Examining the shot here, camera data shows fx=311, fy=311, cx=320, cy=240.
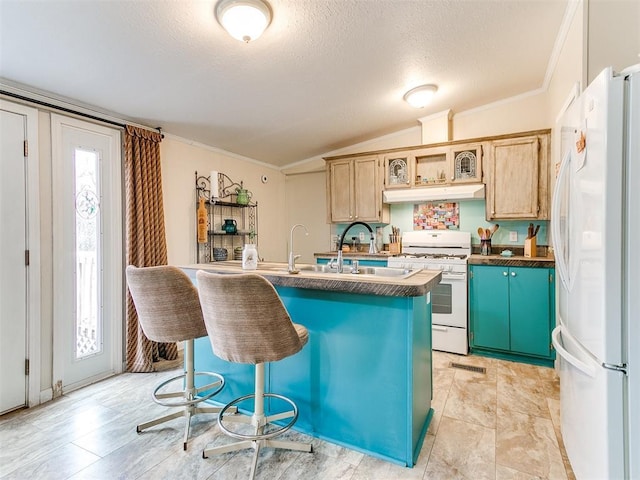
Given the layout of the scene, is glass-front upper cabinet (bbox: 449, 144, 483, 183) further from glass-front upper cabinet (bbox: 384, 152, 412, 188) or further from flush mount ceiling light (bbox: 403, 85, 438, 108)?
flush mount ceiling light (bbox: 403, 85, 438, 108)

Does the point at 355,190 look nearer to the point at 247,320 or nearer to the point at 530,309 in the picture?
the point at 530,309

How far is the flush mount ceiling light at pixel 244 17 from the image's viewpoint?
169 cm

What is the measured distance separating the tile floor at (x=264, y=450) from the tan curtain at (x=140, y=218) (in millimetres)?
435

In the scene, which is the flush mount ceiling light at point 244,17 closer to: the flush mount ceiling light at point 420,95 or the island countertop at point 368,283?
the island countertop at point 368,283

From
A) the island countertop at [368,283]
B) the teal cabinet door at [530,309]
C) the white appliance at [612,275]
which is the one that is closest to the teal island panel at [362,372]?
the island countertop at [368,283]

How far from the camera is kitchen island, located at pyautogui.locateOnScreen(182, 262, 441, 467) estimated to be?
1.66 metres

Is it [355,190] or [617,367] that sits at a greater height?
[355,190]

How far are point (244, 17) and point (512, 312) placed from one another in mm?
3327

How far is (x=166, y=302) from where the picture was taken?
1.82 metres

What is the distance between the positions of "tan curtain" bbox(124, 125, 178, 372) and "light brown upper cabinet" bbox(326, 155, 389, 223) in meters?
2.24

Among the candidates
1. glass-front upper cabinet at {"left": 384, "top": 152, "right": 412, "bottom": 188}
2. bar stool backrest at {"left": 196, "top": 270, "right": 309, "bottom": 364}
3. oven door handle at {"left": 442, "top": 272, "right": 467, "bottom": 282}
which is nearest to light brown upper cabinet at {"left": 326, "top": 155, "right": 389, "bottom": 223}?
glass-front upper cabinet at {"left": 384, "top": 152, "right": 412, "bottom": 188}

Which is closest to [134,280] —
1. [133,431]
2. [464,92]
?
[133,431]

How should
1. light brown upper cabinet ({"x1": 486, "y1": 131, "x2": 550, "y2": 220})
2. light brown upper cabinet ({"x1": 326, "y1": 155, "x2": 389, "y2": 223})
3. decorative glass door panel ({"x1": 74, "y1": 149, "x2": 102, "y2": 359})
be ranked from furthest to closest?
1. light brown upper cabinet ({"x1": 326, "y1": 155, "x2": 389, "y2": 223})
2. light brown upper cabinet ({"x1": 486, "y1": 131, "x2": 550, "y2": 220})
3. decorative glass door panel ({"x1": 74, "y1": 149, "x2": 102, "y2": 359})

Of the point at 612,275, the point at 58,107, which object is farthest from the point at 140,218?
the point at 612,275
